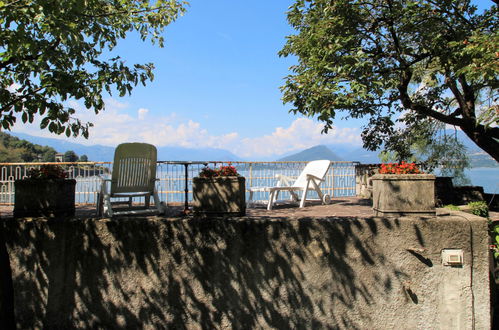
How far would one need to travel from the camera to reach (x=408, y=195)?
152 inches

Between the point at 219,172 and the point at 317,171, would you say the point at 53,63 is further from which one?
the point at 317,171

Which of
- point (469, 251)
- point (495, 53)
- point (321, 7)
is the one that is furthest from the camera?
point (321, 7)

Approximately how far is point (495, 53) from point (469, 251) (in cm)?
352

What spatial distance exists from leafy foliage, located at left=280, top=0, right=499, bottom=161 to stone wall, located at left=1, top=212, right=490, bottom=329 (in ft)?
7.48

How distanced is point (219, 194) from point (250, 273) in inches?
42.8

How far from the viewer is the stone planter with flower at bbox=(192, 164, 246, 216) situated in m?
4.36

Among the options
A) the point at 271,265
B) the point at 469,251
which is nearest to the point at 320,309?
the point at 271,265

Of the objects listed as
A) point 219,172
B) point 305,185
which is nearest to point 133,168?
point 219,172

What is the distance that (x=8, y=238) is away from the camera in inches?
150

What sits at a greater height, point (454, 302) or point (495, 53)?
point (495, 53)

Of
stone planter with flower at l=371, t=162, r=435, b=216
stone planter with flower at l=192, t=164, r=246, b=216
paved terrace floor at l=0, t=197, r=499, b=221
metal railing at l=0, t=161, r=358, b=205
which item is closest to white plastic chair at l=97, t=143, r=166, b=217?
paved terrace floor at l=0, t=197, r=499, b=221

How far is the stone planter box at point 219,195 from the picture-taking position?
4359 millimetres

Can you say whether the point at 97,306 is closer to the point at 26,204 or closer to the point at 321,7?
the point at 26,204

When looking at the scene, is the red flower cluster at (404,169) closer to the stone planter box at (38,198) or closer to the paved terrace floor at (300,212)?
the paved terrace floor at (300,212)
